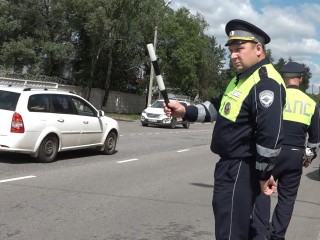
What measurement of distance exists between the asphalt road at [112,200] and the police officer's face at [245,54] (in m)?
2.78

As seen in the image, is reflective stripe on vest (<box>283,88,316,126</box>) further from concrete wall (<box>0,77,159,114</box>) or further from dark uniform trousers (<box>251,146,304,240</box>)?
concrete wall (<box>0,77,159,114</box>)

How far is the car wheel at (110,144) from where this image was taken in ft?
42.0

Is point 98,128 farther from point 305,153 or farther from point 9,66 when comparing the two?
point 9,66

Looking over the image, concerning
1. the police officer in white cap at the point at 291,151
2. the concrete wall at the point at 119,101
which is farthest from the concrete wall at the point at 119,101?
the police officer in white cap at the point at 291,151

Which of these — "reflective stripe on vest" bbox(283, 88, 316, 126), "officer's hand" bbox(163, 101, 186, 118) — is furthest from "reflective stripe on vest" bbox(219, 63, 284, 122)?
"reflective stripe on vest" bbox(283, 88, 316, 126)

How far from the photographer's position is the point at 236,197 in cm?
351

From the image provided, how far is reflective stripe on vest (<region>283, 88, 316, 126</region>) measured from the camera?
5219mm

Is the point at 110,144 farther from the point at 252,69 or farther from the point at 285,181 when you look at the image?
the point at 252,69

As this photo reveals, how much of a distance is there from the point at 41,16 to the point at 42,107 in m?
26.8

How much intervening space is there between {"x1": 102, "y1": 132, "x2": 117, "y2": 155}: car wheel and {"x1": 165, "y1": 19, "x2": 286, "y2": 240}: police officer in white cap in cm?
932

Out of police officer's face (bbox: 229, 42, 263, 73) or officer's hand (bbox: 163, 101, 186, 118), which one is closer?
police officer's face (bbox: 229, 42, 263, 73)

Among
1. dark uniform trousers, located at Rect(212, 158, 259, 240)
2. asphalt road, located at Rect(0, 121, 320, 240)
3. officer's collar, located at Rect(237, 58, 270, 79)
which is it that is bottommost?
asphalt road, located at Rect(0, 121, 320, 240)

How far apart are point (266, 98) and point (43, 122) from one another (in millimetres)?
7720

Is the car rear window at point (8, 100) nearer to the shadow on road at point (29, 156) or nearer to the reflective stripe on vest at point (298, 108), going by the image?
the shadow on road at point (29, 156)
